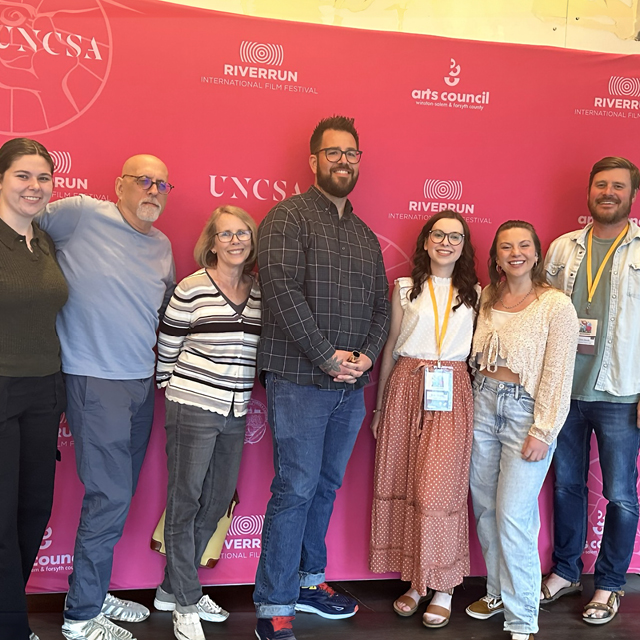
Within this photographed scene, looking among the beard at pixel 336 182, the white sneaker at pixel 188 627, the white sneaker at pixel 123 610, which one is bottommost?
the white sneaker at pixel 123 610

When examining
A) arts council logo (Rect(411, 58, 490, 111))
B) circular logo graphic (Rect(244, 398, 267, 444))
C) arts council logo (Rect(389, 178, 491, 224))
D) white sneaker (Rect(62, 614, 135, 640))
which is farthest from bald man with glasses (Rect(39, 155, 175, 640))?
arts council logo (Rect(411, 58, 490, 111))

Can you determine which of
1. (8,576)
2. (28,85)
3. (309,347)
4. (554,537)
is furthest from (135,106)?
(554,537)

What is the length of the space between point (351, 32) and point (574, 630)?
3013 mm

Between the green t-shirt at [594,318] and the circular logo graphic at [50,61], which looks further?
the green t-shirt at [594,318]

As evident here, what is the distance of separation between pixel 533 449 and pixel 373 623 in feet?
3.50

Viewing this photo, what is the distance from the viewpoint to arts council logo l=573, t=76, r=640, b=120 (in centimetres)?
309

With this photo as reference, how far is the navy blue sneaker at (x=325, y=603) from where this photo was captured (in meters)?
2.61

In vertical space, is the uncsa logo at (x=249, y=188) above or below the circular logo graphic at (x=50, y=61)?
below

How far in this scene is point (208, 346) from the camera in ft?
7.86

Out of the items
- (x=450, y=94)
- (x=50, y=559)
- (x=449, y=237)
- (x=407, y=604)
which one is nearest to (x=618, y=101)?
(x=450, y=94)

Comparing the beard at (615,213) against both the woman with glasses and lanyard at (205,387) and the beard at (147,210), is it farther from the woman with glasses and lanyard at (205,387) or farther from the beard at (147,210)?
the beard at (147,210)

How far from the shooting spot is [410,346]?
2.65m

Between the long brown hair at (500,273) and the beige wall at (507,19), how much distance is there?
4.55 feet

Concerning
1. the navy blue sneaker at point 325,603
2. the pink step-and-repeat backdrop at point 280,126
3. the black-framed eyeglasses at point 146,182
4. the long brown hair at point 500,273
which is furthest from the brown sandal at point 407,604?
the black-framed eyeglasses at point 146,182
